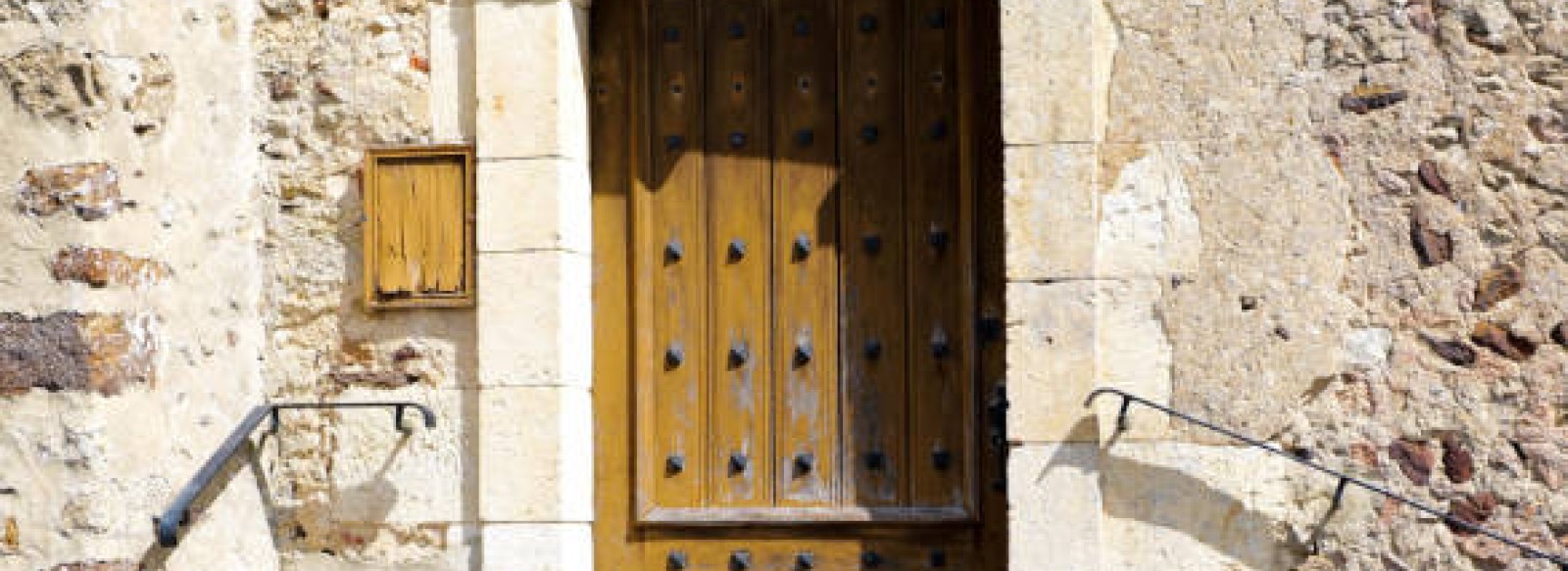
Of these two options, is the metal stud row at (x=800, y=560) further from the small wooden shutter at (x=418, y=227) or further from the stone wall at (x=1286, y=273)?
the small wooden shutter at (x=418, y=227)

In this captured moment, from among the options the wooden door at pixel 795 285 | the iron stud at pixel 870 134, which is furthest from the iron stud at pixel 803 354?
the iron stud at pixel 870 134

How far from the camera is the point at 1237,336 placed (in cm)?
495

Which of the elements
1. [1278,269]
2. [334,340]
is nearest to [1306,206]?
[1278,269]

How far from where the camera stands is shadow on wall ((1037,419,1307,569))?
4910mm

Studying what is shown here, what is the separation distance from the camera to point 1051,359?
5.02 meters

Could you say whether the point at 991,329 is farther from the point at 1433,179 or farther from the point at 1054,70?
the point at 1433,179

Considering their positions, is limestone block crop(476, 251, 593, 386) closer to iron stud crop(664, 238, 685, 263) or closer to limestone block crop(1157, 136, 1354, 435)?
iron stud crop(664, 238, 685, 263)

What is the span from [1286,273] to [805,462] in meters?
1.23

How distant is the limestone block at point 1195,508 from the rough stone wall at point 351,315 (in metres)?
1.52

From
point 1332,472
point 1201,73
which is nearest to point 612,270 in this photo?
point 1201,73

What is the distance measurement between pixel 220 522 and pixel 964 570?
1.76 m

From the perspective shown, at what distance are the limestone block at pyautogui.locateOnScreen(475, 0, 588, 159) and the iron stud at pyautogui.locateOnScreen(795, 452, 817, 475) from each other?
90cm

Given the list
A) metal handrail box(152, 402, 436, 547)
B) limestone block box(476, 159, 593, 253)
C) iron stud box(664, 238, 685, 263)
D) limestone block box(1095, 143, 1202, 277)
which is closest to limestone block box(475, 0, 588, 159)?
limestone block box(476, 159, 593, 253)

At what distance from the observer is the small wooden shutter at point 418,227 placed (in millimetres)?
5422
